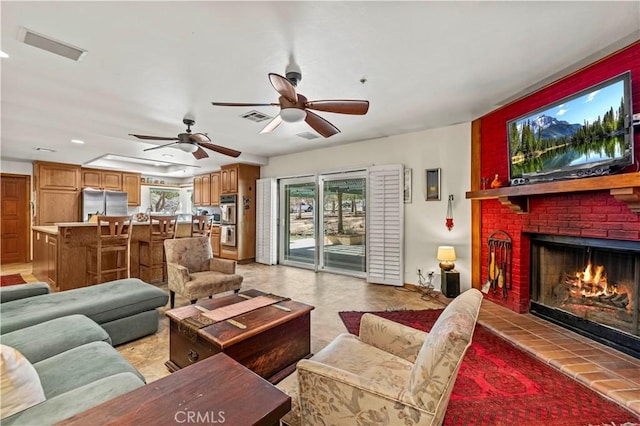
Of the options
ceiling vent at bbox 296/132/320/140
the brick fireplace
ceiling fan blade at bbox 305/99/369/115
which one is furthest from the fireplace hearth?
ceiling vent at bbox 296/132/320/140

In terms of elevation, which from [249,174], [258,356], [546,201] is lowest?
[258,356]

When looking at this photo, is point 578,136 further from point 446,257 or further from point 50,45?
point 50,45

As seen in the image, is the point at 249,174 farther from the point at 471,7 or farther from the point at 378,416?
the point at 378,416

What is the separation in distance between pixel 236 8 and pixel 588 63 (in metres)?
3.06

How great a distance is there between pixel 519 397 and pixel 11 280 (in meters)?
7.52

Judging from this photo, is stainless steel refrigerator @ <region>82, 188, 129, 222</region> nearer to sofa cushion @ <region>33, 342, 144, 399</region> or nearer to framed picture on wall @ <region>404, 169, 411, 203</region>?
sofa cushion @ <region>33, 342, 144, 399</region>

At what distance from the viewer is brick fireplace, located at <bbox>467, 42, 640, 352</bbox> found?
219 centimetres

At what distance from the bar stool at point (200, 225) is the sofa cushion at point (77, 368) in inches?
129

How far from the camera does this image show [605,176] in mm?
2154

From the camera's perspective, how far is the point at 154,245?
4.52 m

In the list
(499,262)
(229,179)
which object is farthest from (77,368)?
(229,179)

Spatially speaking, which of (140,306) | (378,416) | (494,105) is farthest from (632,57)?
(140,306)

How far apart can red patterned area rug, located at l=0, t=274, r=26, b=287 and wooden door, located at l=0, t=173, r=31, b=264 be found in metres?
1.69

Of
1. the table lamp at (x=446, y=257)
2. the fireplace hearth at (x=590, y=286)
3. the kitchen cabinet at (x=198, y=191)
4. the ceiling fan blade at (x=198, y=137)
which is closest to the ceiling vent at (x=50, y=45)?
the ceiling fan blade at (x=198, y=137)
